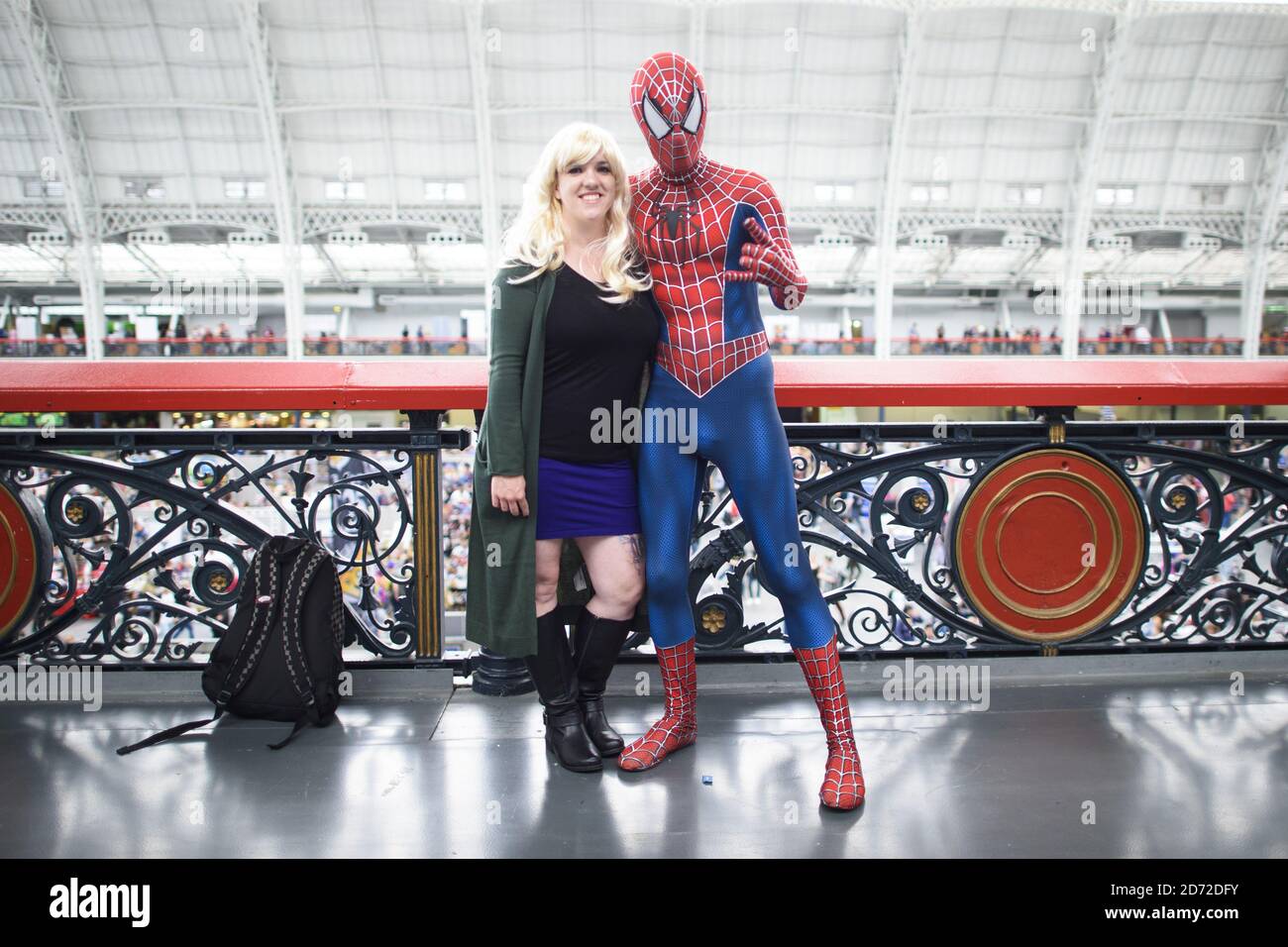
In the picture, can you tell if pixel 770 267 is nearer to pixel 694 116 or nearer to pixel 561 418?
pixel 694 116

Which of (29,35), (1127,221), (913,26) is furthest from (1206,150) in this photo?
(29,35)

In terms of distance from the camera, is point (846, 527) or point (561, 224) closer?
point (561, 224)

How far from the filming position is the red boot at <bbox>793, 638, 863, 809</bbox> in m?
2.21

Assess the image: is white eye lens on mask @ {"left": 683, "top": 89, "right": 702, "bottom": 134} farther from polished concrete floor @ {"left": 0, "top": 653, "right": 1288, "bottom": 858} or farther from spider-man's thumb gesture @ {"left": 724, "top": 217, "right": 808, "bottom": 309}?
polished concrete floor @ {"left": 0, "top": 653, "right": 1288, "bottom": 858}

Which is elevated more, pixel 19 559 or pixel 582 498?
pixel 582 498

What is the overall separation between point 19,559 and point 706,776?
2.59m

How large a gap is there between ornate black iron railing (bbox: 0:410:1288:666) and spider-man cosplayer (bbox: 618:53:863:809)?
0.65 metres

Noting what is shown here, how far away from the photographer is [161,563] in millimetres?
3010

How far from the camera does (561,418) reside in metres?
2.33

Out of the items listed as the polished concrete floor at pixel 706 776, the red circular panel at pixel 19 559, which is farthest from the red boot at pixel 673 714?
the red circular panel at pixel 19 559

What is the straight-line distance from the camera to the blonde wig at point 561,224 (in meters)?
2.23

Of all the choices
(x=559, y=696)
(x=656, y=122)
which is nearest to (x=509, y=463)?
(x=559, y=696)

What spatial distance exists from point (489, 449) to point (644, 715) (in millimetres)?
1158

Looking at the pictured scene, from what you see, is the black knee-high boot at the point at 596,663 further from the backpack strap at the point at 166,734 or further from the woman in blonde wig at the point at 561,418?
the backpack strap at the point at 166,734
